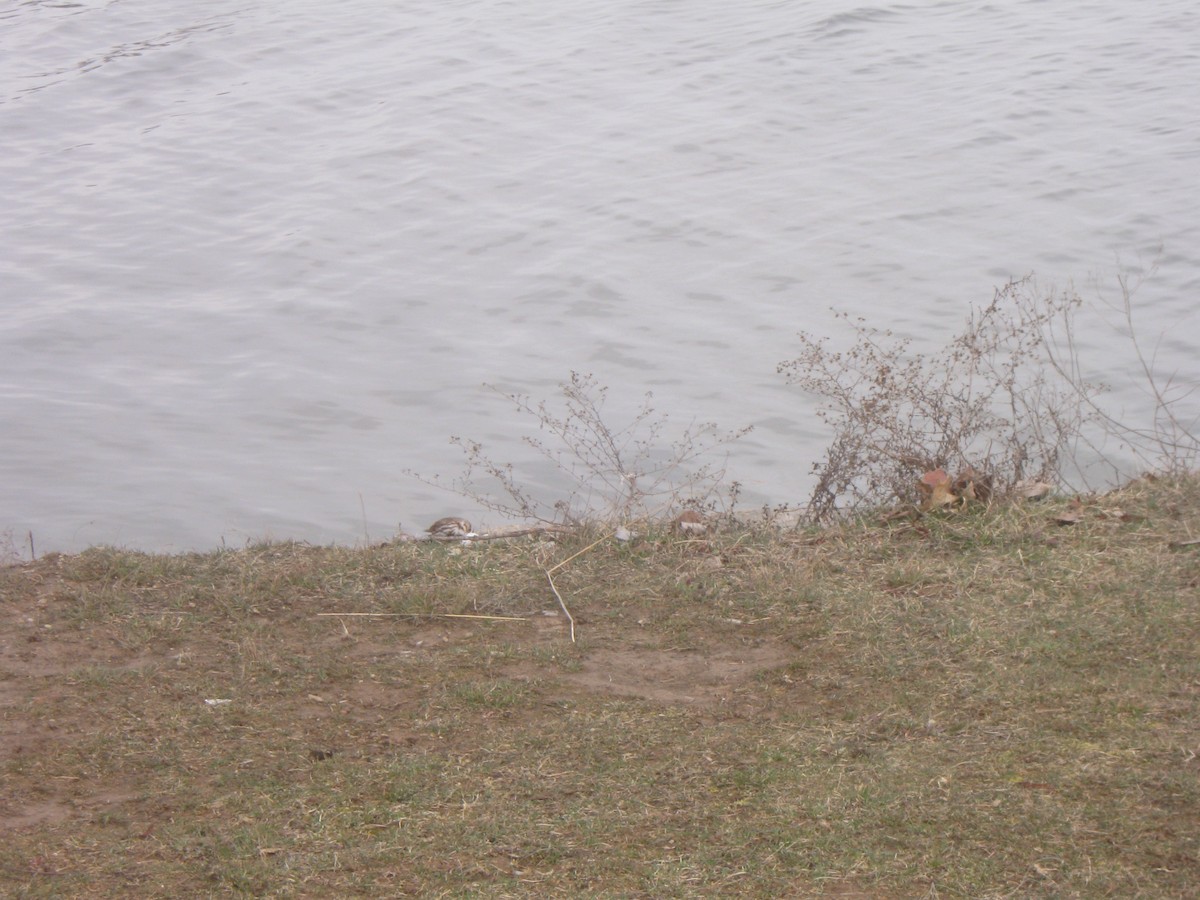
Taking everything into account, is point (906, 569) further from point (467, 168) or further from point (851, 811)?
point (467, 168)

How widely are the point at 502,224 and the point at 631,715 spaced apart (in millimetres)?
10234

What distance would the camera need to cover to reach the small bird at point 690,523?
5.92 metres

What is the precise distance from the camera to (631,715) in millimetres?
4309

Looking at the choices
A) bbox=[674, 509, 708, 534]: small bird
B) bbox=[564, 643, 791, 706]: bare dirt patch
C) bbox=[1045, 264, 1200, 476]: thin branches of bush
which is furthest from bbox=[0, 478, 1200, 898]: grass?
bbox=[1045, 264, 1200, 476]: thin branches of bush

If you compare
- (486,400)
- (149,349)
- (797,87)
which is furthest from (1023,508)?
(797,87)

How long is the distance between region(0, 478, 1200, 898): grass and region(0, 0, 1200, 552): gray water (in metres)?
1.59

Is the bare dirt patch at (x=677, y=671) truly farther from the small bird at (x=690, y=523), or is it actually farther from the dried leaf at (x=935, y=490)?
the dried leaf at (x=935, y=490)

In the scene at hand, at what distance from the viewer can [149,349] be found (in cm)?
1163

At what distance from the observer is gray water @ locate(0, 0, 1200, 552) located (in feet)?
32.6

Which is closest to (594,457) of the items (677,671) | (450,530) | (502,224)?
(450,530)

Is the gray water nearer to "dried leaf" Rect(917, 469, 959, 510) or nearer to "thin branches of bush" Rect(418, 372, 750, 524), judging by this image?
"thin branches of bush" Rect(418, 372, 750, 524)

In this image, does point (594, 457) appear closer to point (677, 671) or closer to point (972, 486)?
point (972, 486)

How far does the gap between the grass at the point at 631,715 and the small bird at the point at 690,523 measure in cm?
12

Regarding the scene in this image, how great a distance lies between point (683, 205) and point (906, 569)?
9.06 meters
